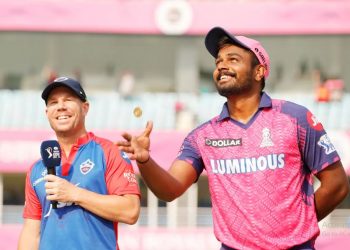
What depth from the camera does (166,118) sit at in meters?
24.0

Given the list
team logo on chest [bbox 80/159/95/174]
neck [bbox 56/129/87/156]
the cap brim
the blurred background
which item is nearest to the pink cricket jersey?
the cap brim

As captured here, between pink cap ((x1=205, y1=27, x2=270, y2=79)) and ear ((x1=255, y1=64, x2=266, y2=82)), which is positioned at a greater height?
pink cap ((x1=205, y1=27, x2=270, y2=79))

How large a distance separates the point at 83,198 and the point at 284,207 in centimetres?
117

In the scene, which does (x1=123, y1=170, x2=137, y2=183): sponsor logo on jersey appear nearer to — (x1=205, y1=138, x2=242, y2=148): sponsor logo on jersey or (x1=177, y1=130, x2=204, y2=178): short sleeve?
(x1=177, y1=130, x2=204, y2=178): short sleeve

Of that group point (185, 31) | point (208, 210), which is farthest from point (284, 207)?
point (185, 31)

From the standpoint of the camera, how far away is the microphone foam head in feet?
20.8

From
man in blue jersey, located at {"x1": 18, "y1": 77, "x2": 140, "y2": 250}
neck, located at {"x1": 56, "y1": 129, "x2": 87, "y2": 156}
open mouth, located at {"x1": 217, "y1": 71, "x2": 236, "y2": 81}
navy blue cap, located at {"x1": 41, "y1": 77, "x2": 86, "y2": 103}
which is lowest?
man in blue jersey, located at {"x1": 18, "y1": 77, "x2": 140, "y2": 250}

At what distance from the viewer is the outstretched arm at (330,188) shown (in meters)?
6.32

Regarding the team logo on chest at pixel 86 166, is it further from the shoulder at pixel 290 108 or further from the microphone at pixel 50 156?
the shoulder at pixel 290 108

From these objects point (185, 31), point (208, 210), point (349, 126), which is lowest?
point (208, 210)

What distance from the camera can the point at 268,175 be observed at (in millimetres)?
6184

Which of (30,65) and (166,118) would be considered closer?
(166,118)

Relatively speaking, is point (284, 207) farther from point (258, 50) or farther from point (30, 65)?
point (30, 65)

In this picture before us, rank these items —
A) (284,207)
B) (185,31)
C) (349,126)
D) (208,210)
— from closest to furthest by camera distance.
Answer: (284,207) < (208,210) < (349,126) < (185,31)
